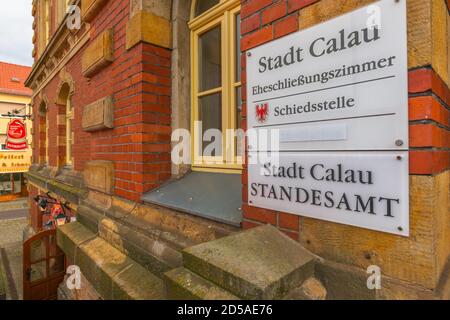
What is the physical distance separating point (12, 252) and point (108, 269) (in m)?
8.82

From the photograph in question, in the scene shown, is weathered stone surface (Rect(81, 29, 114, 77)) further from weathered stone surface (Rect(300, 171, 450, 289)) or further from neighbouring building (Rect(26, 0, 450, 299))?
weathered stone surface (Rect(300, 171, 450, 289))

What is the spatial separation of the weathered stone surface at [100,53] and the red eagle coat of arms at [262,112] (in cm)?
205

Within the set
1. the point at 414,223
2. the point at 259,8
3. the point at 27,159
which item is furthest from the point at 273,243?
the point at 27,159

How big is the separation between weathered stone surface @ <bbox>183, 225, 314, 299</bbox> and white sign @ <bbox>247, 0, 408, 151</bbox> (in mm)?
473

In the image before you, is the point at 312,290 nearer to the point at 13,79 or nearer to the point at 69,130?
the point at 69,130

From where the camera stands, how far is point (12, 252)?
818cm

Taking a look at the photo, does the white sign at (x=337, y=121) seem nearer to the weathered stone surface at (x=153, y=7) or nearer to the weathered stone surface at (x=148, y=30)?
the weathered stone surface at (x=148, y=30)

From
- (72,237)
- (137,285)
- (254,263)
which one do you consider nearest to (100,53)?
(72,237)

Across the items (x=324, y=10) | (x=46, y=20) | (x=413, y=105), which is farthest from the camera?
(x=46, y=20)

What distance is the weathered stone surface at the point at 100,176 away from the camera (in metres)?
2.66

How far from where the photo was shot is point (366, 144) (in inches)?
39.8

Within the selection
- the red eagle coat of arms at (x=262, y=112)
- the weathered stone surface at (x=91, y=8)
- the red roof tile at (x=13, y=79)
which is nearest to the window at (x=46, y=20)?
the weathered stone surface at (x=91, y=8)

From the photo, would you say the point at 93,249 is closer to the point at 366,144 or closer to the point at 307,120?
the point at 307,120

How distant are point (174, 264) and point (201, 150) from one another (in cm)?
106
